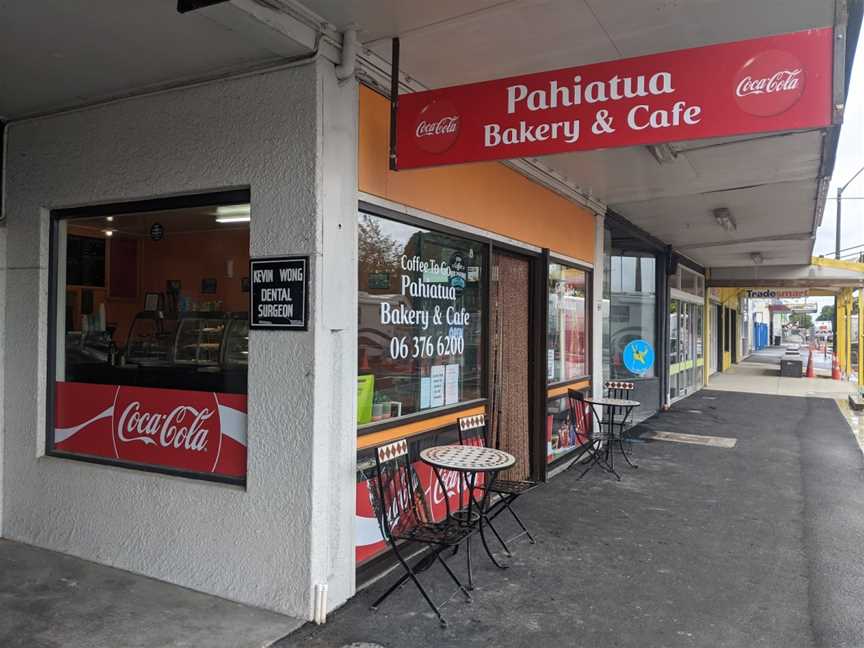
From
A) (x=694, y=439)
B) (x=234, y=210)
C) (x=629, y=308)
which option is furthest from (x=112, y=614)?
(x=629, y=308)

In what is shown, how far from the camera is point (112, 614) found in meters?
3.03

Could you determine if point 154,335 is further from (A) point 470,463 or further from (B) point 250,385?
(A) point 470,463

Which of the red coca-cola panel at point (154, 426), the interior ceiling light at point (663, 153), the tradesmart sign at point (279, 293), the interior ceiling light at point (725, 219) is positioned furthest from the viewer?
the interior ceiling light at point (725, 219)

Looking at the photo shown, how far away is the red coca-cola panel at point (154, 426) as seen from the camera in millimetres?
3346

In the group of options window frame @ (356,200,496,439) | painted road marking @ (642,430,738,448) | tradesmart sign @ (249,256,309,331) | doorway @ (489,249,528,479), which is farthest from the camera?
painted road marking @ (642,430,738,448)

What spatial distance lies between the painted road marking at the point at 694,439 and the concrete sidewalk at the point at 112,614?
6.40 m

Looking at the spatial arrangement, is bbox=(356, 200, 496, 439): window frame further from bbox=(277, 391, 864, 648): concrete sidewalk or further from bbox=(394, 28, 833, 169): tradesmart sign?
bbox=(277, 391, 864, 648): concrete sidewalk

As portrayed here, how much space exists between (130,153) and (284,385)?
176cm

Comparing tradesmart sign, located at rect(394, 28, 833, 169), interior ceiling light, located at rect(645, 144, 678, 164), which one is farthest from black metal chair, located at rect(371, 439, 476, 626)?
interior ceiling light, located at rect(645, 144, 678, 164)

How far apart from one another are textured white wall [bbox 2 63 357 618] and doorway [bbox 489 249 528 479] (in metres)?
2.20

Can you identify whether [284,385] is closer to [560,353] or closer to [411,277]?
[411,277]

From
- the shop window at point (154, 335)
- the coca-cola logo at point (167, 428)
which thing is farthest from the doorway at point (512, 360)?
the coca-cola logo at point (167, 428)

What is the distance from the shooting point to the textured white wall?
306cm

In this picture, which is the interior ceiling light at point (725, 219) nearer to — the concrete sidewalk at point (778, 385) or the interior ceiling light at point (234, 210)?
the interior ceiling light at point (234, 210)
